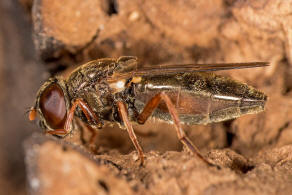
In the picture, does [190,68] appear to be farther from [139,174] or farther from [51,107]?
[51,107]

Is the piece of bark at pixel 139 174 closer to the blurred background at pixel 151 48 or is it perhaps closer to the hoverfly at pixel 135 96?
the hoverfly at pixel 135 96

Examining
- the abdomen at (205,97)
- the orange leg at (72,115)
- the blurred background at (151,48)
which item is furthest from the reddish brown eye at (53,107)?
the abdomen at (205,97)

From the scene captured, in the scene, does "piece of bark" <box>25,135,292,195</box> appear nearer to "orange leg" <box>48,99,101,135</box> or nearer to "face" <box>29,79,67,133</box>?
"orange leg" <box>48,99,101,135</box>

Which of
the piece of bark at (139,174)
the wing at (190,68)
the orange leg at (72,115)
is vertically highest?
the wing at (190,68)

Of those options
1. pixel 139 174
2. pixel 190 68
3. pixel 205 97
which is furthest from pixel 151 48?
pixel 139 174

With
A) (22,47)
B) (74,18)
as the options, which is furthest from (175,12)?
(22,47)

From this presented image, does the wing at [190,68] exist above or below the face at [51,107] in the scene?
above
